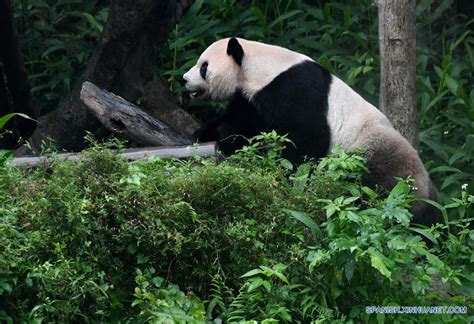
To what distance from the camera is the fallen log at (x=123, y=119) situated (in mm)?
6527

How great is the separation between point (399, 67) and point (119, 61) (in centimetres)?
223

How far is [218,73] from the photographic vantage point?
270 inches

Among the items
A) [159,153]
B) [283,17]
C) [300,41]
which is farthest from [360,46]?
[159,153]

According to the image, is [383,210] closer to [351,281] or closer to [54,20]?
[351,281]

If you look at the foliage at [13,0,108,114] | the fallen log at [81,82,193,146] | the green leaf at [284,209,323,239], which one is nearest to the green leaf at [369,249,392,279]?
the green leaf at [284,209,323,239]

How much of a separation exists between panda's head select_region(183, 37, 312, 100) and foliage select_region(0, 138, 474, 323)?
5.49 feet

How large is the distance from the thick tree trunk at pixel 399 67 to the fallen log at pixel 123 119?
1.65 m

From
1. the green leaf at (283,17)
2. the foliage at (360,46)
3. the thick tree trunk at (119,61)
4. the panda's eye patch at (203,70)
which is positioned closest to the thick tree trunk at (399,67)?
the foliage at (360,46)

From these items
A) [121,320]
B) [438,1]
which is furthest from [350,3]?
[121,320]

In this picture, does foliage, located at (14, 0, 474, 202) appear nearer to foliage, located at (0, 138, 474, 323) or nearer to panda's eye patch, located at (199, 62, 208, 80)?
panda's eye patch, located at (199, 62, 208, 80)

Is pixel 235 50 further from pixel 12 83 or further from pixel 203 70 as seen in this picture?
pixel 12 83

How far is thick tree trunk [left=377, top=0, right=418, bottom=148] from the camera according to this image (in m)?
6.84

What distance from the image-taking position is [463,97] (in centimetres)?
814

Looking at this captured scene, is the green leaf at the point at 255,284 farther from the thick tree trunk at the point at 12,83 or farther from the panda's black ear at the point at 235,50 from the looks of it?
the thick tree trunk at the point at 12,83
